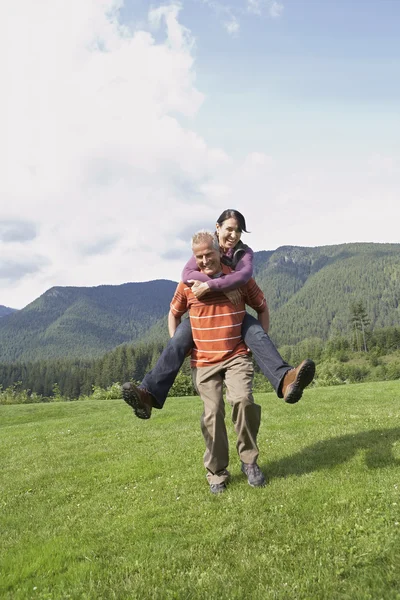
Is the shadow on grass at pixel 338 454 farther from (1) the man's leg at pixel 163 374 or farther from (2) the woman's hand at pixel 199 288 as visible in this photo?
(2) the woman's hand at pixel 199 288

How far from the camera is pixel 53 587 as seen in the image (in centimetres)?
419

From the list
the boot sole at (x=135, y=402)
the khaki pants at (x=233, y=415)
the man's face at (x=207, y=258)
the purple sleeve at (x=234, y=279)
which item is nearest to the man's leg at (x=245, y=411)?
the khaki pants at (x=233, y=415)

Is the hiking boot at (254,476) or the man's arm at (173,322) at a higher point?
the man's arm at (173,322)

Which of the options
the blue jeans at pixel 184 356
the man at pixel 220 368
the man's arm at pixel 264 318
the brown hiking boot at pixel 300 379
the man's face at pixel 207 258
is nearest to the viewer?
the brown hiking boot at pixel 300 379

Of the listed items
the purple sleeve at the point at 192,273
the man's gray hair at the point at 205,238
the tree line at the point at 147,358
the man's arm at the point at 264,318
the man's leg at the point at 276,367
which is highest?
the man's gray hair at the point at 205,238

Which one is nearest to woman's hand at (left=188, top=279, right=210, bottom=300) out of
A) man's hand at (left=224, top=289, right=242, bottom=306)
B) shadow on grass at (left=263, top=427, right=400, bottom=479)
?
man's hand at (left=224, top=289, right=242, bottom=306)

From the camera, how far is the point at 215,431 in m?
6.50

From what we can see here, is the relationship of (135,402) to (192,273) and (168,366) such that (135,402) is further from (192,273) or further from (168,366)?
(192,273)

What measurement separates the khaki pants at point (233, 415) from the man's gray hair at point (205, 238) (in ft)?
6.03

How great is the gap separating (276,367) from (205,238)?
7.31ft

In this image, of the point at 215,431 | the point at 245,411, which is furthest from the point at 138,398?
the point at 245,411

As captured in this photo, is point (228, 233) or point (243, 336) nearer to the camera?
point (243, 336)

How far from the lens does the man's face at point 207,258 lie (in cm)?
661

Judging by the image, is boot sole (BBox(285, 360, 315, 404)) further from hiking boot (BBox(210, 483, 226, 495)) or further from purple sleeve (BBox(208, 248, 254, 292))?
hiking boot (BBox(210, 483, 226, 495))
